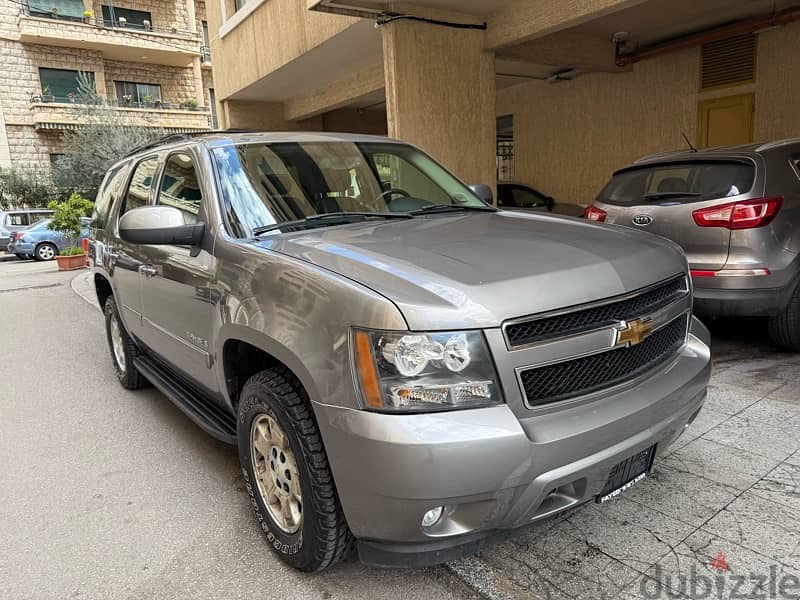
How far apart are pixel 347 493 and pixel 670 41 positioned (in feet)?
36.2

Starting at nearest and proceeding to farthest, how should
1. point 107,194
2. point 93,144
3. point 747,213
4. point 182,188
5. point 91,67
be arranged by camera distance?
point 182,188 → point 747,213 → point 107,194 → point 93,144 → point 91,67

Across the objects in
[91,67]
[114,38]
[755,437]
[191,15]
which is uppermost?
[191,15]

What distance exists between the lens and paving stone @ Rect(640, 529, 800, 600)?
2193 mm

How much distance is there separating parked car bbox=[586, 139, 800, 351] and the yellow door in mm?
5934

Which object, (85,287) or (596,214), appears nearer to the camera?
(596,214)

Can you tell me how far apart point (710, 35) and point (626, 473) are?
9.97m

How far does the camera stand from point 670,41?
34.0ft

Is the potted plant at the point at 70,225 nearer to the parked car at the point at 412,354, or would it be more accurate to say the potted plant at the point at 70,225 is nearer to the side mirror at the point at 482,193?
the parked car at the point at 412,354

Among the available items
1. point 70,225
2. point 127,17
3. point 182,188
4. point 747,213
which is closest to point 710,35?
point 747,213

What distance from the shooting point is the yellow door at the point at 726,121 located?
9.99m

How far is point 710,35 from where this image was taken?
9719mm

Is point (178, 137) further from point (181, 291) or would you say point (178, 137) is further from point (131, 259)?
point (181, 291)

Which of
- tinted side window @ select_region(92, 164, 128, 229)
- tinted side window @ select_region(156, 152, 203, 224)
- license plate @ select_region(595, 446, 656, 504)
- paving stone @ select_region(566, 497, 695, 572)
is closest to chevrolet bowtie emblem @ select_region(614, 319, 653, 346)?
license plate @ select_region(595, 446, 656, 504)

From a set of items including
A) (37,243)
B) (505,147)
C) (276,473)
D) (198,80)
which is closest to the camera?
(276,473)
